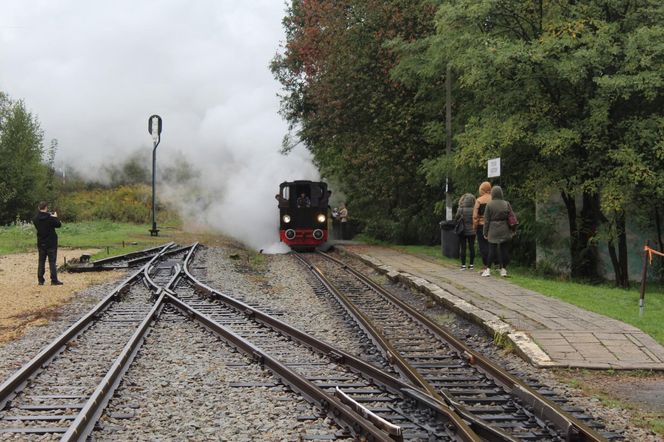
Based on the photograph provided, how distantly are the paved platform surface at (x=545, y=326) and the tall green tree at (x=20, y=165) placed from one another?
37123 mm

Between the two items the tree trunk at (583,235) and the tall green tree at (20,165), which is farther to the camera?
the tall green tree at (20,165)

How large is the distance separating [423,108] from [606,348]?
16895 mm

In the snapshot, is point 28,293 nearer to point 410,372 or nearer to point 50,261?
point 50,261

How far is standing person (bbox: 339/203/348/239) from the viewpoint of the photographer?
31122mm

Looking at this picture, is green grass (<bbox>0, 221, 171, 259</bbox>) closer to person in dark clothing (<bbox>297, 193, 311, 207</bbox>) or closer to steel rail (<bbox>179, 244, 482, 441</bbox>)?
person in dark clothing (<bbox>297, 193, 311, 207</bbox>)

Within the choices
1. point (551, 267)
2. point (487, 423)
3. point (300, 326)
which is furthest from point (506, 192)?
point (487, 423)

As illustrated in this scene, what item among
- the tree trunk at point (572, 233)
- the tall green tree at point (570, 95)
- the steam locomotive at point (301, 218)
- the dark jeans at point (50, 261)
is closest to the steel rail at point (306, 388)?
the dark jeans at point (50, 261)

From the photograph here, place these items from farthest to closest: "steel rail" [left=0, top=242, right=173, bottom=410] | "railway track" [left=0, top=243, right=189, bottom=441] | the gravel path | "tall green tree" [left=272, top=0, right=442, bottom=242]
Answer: "tall green tree" [left=272, top=0, right=442, bottom=242] → the gravel path → "steel rail" [left=0, top=242, right=173, bottom=410] → "railway track" [left=0, top=243, right=189, bottom=441]

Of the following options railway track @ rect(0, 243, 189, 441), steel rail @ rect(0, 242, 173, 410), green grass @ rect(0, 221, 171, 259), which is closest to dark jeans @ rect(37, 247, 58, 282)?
railway track @ rect(0, 243, 189, 441)

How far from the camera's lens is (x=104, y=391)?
19.1 feet

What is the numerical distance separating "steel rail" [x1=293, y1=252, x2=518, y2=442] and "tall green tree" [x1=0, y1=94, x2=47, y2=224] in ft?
125

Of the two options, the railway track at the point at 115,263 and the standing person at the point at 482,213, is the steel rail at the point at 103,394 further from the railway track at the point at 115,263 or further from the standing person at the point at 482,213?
the railway track at the point at 115,263

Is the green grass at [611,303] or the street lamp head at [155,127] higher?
the street lamp head at [155,127]

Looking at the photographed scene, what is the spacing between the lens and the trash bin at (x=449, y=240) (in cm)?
1905
